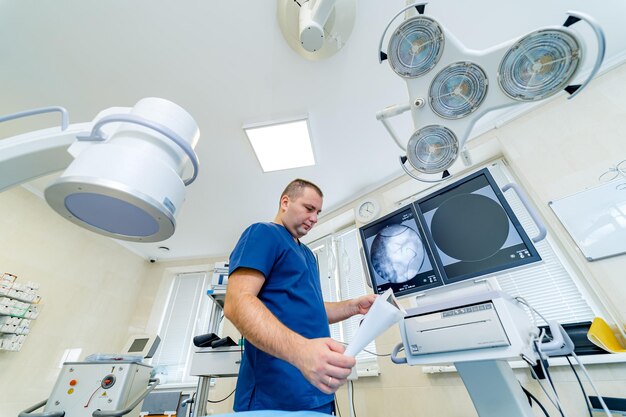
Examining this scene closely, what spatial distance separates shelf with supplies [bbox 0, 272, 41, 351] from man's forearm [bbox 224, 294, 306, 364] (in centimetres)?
300

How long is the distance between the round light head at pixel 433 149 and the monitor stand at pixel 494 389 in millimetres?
687

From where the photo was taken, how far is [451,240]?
3.98ft

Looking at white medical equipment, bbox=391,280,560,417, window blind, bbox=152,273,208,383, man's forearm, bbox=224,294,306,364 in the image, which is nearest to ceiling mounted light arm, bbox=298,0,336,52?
man's forearm, bbox=224,294,306,364

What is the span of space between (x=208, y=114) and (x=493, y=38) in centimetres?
210

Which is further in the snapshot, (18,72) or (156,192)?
(18,72)

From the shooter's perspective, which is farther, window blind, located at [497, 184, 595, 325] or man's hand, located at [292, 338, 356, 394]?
window blind, located at [497, 184, 595, 325]

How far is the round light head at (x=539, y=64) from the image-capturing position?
684mm

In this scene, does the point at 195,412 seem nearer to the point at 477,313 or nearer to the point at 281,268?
the point at 281,268

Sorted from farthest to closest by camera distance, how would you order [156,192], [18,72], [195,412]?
[195,412], [18,72], [156,192]

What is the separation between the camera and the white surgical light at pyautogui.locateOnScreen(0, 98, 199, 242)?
1.40ft

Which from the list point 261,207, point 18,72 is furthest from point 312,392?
point 18,72

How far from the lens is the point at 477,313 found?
2.62 feet

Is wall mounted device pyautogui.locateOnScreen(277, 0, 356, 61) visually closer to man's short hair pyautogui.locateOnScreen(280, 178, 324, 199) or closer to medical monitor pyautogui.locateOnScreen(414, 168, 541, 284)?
man's short hair pyautogui.locateOnScreen(280, 178, 324, 199)

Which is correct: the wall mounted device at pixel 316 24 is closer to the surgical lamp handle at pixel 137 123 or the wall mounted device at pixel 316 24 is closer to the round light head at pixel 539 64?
the round light head at pixel 539 64
